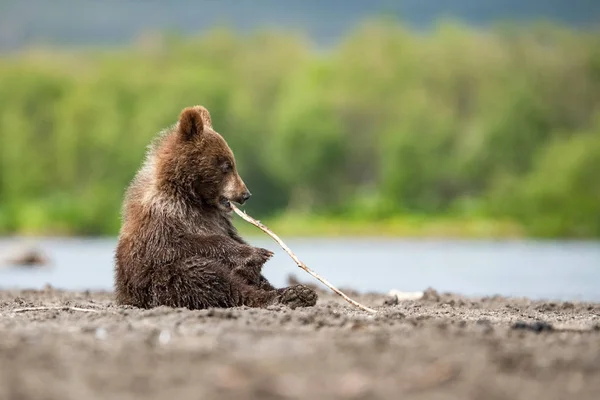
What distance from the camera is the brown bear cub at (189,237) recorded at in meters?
8.77

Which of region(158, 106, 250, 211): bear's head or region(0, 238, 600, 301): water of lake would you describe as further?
region(0, 238, 600, 301): water of lake

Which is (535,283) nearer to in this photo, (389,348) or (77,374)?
(389,348)

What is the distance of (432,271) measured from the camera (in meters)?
24.4

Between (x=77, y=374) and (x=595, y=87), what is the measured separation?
6741 cm

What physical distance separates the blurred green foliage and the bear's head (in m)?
35.9

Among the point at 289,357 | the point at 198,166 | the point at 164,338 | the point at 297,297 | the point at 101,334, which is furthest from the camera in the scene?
the point at 198,166

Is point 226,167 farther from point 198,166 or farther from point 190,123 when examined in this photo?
point 190,123

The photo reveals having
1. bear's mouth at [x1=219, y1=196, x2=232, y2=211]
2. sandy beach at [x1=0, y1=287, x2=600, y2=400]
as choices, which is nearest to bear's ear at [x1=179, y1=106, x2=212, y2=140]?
bear's mouth at [x1=219, y1=196, x2=232, y2=211]

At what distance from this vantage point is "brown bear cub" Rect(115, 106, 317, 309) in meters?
8.77

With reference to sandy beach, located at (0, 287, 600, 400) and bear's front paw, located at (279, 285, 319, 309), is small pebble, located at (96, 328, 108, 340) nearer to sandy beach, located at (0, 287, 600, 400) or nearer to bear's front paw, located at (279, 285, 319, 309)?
sandy beach, located at (0, 287, 600, 400)

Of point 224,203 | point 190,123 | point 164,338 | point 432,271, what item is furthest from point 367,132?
point 164,338

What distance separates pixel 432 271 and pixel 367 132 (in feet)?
147

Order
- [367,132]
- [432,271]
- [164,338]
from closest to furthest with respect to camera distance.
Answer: [164,338], [432,271], [367,132]

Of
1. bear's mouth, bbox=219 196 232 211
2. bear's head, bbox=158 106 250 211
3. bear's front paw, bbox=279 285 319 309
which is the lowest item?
bear's front paw, bbox=279 285 319 309
